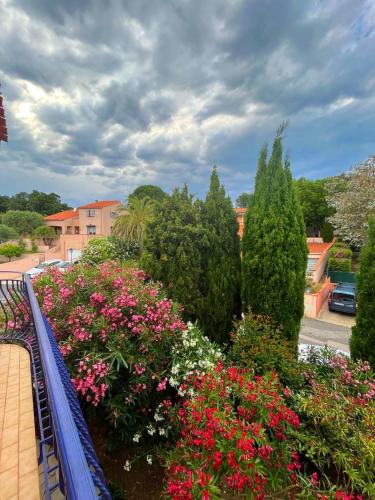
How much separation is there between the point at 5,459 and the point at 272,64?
11.0 m

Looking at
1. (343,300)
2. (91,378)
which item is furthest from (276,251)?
(343,300)

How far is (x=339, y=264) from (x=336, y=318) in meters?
6.76

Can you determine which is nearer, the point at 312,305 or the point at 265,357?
the point at 265,357

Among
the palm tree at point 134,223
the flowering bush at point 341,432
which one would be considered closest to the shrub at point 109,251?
the palm tree at point 134,223

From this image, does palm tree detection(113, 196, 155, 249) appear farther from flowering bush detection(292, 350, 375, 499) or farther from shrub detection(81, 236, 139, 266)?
flowering bush detection(292, 350, 375, 499)

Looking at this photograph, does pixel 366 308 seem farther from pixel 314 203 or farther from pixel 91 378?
pixel 314 203

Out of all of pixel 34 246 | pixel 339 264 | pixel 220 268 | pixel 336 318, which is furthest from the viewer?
pixel 34 246

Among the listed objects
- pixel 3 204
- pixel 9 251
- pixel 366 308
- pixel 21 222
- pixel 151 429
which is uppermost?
pixel 3 204

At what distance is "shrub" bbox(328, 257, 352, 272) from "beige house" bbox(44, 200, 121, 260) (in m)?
20.0

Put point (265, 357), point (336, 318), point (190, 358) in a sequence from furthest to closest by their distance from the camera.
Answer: point (336, 318) → point (265, 357) → point (190, 358)

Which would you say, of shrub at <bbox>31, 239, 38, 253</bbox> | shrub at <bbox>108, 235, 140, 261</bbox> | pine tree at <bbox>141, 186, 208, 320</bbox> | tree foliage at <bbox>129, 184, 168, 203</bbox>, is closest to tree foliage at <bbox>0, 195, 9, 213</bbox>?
shrub at <bbox>31, 239, 38, 253</bbox>

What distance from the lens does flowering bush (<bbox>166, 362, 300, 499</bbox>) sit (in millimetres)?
1759

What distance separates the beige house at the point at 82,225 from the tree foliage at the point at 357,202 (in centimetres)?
1973

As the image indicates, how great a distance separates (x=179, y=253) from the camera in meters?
5.12
